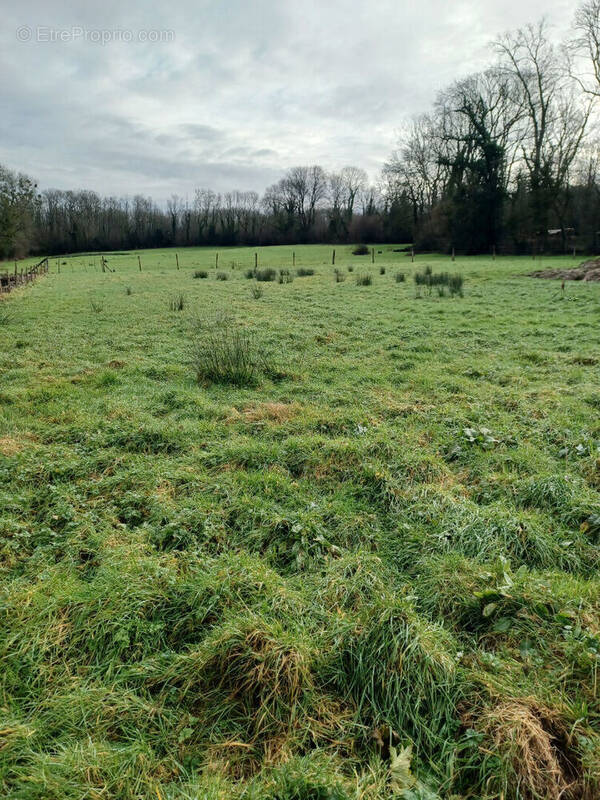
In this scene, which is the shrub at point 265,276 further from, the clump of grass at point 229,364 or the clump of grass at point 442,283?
the clump of grass at point 229,364

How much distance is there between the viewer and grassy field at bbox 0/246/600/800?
6.64ft

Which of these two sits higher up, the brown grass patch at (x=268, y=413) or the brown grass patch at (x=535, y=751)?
the brown grass patch at (x=268, y=413)

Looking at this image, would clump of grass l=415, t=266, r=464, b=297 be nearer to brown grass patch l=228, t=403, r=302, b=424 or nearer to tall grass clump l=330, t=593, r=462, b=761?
brown grass patch l=228, t=403, r=302, b=424

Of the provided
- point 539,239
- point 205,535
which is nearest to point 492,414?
point 205,535

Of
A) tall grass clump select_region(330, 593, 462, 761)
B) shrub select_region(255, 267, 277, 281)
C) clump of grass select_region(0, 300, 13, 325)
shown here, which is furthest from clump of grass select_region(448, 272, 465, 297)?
tall grass clump select_region(330, 593, 462, 761)

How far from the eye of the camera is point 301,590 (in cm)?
300

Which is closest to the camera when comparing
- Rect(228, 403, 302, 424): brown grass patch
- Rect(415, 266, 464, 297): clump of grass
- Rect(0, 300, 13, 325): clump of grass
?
Rect(228, 403, 302, 424): brown grass patch

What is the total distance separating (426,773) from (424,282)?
20744 mm

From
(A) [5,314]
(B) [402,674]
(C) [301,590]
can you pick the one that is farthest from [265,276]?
Result: (B) [402,674]

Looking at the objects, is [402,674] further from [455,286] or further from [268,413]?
[455,286]

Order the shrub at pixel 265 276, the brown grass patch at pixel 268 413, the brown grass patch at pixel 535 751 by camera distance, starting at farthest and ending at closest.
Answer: the shrub at pixel 265 276 < the brown grass patch at pixel 268 413 < the brown grass patch at pixel 535 751

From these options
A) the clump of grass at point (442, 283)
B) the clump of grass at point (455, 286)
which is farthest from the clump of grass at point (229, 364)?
the clump of grass at point (442, 283)

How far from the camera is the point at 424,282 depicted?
2077 centimetres

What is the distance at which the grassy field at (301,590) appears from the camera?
79.7 inches
